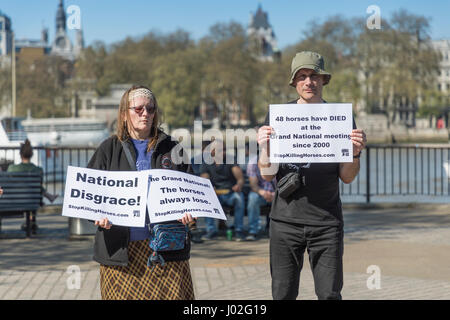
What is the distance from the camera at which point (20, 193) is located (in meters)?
10.5

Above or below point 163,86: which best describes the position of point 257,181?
below

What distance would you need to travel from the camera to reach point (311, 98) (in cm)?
451

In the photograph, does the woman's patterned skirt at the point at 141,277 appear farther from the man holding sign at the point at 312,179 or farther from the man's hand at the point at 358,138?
the man's hand at the point at 358,138

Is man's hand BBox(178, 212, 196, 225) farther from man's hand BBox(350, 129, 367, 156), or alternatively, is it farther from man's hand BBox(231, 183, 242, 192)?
man's hand BBox(231, 183, 242, 192)

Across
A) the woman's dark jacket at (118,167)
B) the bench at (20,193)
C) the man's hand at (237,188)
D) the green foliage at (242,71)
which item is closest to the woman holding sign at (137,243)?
the woman's dark jacket at (118,167)

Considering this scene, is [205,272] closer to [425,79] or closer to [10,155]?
[10,155]

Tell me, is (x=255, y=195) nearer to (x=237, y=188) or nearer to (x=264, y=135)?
(x=237, y=188)

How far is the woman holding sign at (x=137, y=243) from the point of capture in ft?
13.8

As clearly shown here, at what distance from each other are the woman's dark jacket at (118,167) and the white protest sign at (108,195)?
70 millimetres

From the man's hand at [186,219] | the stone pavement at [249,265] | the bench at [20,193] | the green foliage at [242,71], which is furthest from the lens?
the green foliage at [242,71]

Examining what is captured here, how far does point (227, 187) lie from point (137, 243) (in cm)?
651

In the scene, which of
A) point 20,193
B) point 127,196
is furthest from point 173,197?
point 20,193
